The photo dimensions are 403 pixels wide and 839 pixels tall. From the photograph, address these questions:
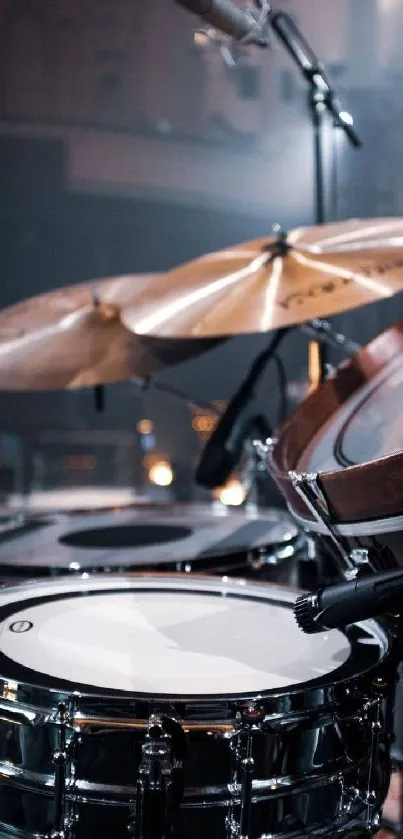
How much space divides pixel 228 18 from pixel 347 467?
847 millimetres

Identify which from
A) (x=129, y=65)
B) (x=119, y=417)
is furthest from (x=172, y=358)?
(x=129, y=65)

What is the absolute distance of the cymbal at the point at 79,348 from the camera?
1.53 meters

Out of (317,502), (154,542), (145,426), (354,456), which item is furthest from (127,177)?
(317,502)

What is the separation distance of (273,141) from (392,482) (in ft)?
6.23

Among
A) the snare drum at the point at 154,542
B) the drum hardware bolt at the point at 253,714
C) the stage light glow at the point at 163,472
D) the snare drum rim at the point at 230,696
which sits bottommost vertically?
the drum hardware bolt at the point at 253,714

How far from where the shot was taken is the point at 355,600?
65 centimetres

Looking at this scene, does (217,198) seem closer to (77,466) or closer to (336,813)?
(77,466)

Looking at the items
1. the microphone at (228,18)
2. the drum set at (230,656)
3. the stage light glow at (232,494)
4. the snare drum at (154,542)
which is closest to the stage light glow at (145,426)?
the stage light glow at (232,494)

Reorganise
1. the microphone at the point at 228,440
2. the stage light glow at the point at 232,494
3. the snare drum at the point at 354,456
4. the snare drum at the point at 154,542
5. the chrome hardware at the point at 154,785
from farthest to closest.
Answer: the stage light glow at the point at 232,494
the microphone at the point at 228,440
the snare drum at the point at 154,542
the snare drum at the point at 354,456
the chrome hardware at the point at 154,785

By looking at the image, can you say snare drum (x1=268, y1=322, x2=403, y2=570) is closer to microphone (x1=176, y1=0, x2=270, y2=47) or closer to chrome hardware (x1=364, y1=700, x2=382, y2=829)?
chrome hardware (x1=364, y1=700, x2=382, y2=829)

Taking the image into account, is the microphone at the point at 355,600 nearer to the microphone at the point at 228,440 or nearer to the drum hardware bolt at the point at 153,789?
the drum hardware bolt at the point at 153,789

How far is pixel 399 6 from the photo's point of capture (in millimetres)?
2193

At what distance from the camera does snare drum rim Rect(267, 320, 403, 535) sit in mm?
695

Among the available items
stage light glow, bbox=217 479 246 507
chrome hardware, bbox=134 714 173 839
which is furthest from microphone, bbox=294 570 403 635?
stage light glow, bbox=217 479 246 507
